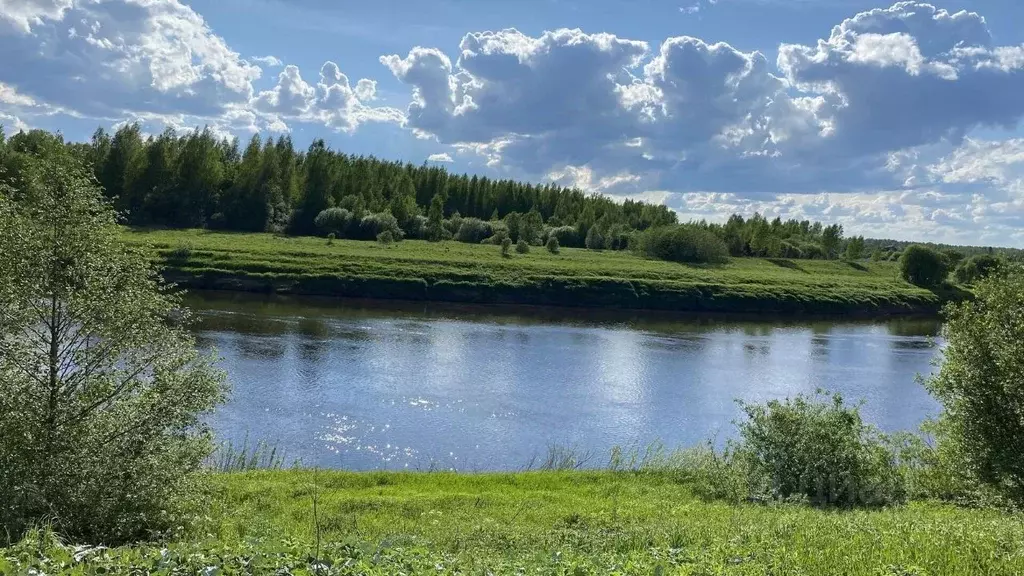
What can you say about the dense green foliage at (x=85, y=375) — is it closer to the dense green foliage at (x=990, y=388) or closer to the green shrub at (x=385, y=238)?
the dense green foliage at (x=990, y=388)

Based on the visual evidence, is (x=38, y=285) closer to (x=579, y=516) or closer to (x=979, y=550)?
(x=579, y=516)

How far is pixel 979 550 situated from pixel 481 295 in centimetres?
7836

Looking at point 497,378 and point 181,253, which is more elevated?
point 181,253

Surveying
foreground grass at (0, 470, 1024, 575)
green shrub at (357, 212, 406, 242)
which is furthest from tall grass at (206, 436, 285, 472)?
green shrub at (357, 212, 406, 242)

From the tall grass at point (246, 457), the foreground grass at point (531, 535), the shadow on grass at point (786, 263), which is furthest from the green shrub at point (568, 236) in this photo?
the foreground grass at point (531, 535)

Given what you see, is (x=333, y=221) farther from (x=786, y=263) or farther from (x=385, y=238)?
(x=786, y=263)

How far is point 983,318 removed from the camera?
20.9 metres

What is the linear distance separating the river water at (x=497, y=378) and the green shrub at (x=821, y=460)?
4254mm

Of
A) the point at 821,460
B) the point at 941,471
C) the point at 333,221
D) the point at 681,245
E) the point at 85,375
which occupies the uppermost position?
the point at 681,245

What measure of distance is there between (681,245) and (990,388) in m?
108

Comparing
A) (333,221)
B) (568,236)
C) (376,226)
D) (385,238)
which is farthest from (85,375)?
(568,236)

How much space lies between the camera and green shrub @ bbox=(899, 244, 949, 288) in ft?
424

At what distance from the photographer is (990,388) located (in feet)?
65.7

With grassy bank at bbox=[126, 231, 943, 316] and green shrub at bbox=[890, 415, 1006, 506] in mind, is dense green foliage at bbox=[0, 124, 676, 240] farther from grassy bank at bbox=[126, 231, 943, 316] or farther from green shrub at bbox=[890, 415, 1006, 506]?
green shrub at bbox=[890, 415, 1006, 506]
